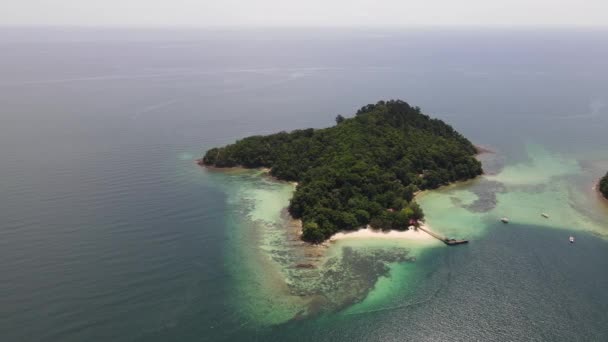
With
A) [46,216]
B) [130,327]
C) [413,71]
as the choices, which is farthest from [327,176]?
[413,71]

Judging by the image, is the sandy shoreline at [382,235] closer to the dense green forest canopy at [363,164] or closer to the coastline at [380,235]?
the coastline at [380,235]

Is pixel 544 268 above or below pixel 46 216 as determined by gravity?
below

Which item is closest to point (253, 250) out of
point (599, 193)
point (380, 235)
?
point (380, 235)

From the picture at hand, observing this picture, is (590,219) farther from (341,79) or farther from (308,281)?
(341,79)

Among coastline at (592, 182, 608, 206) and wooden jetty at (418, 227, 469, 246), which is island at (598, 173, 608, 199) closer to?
coastline at (592, 182, 608, 206)

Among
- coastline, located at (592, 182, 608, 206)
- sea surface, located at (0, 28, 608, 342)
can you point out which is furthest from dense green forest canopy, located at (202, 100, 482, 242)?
coastline, located at (592, 182, 608, 206)
